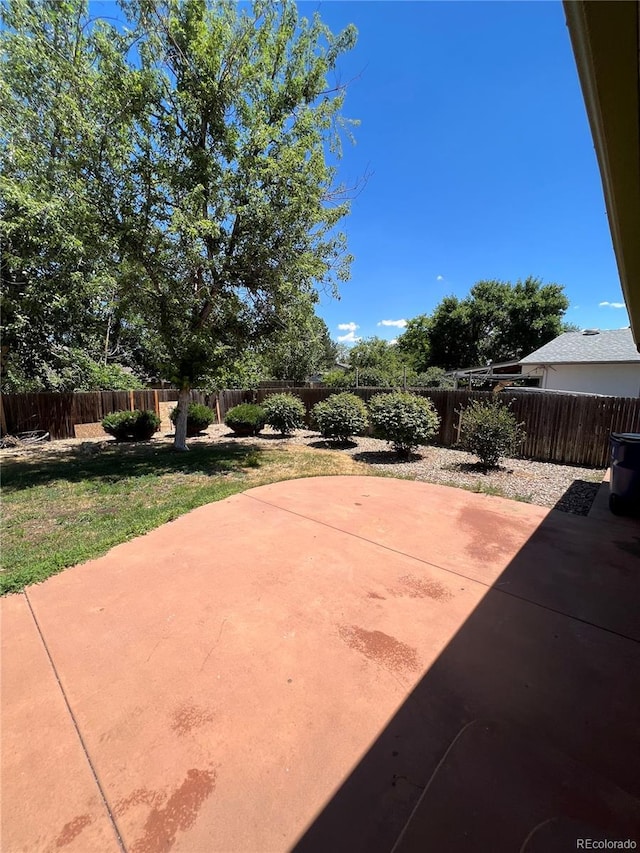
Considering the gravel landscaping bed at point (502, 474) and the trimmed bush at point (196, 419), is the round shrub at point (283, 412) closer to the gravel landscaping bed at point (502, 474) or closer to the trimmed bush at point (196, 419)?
the gravel landscaping bed at point (502, 474)

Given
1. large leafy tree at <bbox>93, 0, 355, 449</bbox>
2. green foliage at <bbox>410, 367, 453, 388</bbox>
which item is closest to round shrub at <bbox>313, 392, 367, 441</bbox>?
large leafy tree at <bbox>93, 0, 355, 449</bbox>

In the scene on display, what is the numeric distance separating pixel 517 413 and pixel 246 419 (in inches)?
310

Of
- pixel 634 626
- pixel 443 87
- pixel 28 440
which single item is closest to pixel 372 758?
pixel 634 626

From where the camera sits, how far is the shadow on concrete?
1402mm

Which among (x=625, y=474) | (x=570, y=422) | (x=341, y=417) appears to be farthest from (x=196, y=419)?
(x=625, y=474)

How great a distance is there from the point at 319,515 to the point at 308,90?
951cm

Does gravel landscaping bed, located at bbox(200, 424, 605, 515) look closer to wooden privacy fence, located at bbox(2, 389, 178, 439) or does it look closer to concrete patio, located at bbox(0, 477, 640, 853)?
concrete patio, located at bbox(0, 477, 640, 853)

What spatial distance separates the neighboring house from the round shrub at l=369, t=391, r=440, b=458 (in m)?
11.3

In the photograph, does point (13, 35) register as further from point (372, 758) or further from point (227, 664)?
point (372, 758)

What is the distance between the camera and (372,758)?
1681 millimetres

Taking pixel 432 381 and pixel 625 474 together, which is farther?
pixel 432 381

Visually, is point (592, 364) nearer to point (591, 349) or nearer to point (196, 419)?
point (591, 349)

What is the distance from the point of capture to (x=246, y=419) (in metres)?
12.1

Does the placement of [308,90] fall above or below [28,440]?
above
